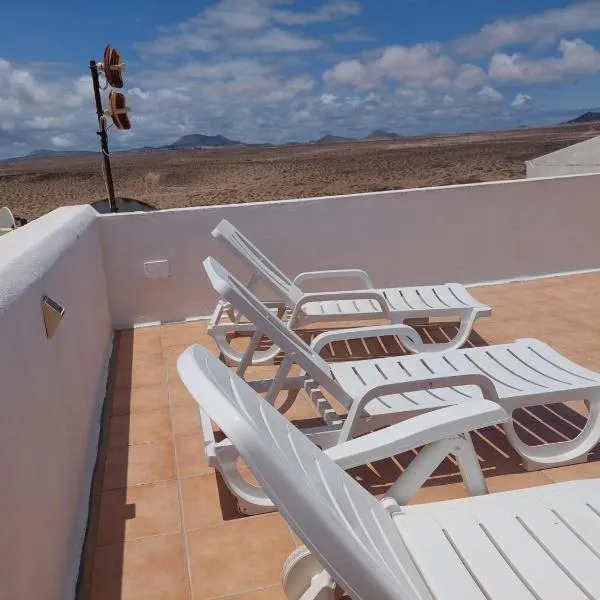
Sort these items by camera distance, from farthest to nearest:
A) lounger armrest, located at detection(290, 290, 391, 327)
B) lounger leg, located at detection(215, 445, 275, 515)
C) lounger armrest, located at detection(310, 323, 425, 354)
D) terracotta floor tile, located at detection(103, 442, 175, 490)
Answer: lounger armrest, located at detection(290, 290, 391, 327) < lounger armrest, located at detection(310, 323, 425, 354) < terracotta floor tile, located at detection(103, 442, 175, 490) < lounger leg, located at detection(215, 445, 275, 515)

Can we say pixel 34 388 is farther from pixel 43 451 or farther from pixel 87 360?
pixel 87 360

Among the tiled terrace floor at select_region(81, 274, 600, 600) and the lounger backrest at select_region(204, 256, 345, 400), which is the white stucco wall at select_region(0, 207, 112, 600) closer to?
the tiled terrace floor at select_region(81, 274, 600, 600)

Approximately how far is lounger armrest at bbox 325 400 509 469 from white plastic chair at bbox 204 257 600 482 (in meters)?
0.49

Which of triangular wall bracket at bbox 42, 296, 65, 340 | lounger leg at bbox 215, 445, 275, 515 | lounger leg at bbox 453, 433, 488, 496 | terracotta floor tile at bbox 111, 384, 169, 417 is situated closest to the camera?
lounger leg at bbox 453, 433, 488, 496

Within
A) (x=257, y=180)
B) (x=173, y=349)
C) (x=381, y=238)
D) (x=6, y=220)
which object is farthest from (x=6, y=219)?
(x=257, y=180)

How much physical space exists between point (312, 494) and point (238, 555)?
1.36 m

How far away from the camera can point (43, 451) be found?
2.10 m

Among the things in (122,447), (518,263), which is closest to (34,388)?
(122,447)

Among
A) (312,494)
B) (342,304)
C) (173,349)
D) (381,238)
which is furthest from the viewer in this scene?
(381,238)

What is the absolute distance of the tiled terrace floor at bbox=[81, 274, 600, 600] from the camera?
2305 millimetres

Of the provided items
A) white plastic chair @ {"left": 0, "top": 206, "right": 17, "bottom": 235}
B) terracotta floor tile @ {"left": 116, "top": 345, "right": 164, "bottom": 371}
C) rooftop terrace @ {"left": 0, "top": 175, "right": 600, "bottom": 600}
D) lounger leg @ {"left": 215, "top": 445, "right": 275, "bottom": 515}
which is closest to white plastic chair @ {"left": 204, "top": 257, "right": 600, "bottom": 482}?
rooftop terrace @ {"left": 0, "top": 175, "right": 600, "bottom": 600}

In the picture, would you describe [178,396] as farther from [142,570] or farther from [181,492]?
[142,570]

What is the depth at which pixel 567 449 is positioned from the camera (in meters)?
2.92

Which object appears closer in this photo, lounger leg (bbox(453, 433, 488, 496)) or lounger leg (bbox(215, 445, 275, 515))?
lounger leg (bbox(453, 433, 488, 496))
